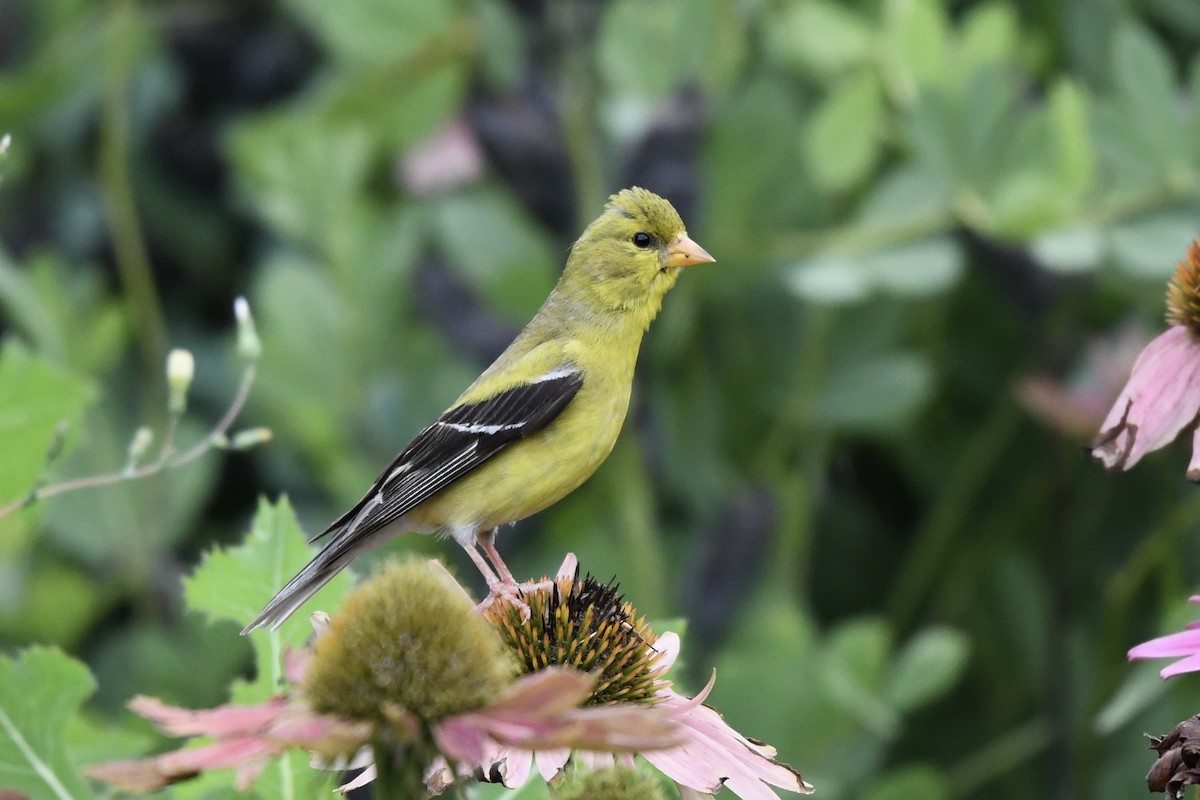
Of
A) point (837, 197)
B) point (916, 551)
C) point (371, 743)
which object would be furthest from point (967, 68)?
point (371, 743)

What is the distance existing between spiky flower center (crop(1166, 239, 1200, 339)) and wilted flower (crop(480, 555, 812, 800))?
605 mm

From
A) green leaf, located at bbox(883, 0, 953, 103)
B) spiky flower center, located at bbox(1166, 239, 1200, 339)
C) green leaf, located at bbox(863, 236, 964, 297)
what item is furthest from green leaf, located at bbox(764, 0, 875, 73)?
spiky flower center, located at bbox(1166, 239, 1200, 339)

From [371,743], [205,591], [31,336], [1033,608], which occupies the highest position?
[31,336]

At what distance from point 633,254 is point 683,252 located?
9 cm

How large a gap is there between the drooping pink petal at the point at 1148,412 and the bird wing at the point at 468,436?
0.87 meters

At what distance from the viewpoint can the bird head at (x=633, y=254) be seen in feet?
7.59

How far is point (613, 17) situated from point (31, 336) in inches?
54.7

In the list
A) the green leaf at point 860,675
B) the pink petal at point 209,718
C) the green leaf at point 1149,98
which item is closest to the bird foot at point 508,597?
the pink petal at point 209,718

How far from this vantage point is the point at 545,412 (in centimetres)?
215

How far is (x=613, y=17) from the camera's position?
10.2 ft

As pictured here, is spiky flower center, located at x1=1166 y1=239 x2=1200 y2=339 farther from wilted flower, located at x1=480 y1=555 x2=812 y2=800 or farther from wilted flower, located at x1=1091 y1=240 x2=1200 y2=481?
wilted flower, located at x1=480 y1=555 x2=812 y2=800

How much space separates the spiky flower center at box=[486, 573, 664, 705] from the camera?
152 cm

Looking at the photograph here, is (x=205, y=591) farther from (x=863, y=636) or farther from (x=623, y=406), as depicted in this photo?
(x=863, y=636)

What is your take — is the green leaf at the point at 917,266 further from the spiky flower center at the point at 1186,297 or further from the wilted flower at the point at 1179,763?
the wilted flower at the point at 1179,763
